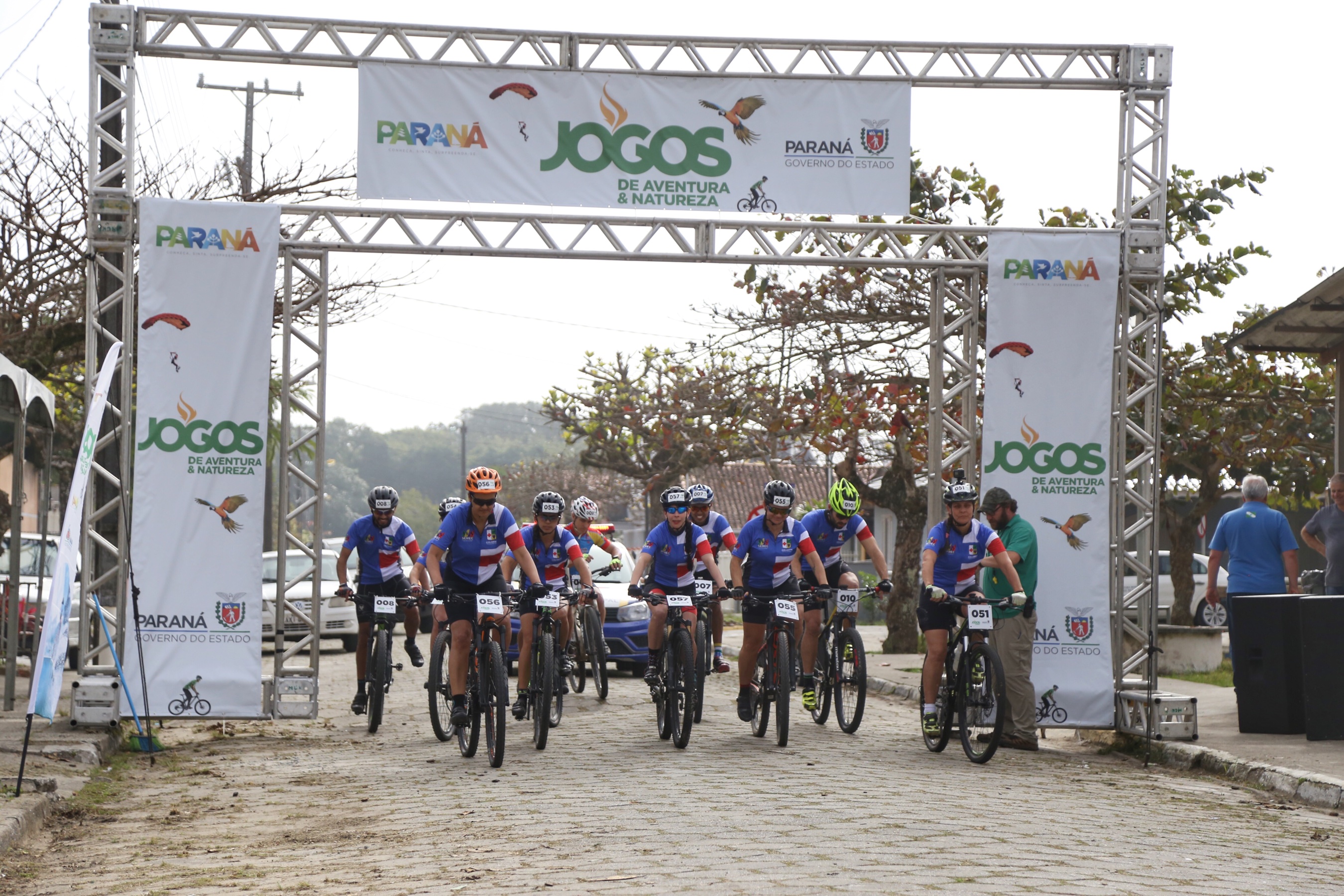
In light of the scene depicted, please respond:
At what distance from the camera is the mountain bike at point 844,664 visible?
11.9 meters

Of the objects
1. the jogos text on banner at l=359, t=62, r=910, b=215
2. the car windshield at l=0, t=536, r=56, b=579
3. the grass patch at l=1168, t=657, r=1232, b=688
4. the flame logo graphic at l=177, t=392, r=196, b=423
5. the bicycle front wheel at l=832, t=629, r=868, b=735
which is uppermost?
the jogos text on banner at l=359, t=62, r=910, b=215

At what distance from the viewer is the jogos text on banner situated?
11.7 meters

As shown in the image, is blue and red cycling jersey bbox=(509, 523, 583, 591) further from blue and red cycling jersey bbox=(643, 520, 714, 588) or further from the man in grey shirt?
the man in grey shirt

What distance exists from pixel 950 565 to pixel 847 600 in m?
1.43

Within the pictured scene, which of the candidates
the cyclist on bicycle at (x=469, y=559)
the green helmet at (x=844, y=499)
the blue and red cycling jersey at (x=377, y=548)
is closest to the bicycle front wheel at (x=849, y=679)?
the green helmet at (x=844, y=499)

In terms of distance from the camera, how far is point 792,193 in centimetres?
1205

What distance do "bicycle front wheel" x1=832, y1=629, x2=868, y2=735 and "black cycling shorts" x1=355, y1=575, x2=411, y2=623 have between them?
3638 millimetres

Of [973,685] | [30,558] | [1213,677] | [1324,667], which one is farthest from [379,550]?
[1213,677]

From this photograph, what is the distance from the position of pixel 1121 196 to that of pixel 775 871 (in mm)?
7802

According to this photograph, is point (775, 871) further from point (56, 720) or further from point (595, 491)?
point (595, 491)

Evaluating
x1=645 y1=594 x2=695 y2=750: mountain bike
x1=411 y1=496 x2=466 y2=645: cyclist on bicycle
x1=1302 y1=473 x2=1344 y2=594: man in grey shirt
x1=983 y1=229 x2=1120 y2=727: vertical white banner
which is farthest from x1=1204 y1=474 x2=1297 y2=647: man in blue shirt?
x1=411 y1=496 x2=466 y2=645: cyclist on bicycle

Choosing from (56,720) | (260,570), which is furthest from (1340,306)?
(56,720)

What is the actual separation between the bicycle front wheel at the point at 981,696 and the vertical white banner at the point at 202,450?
549 centimetres

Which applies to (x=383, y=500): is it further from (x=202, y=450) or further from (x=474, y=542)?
(x=474, y=542)
